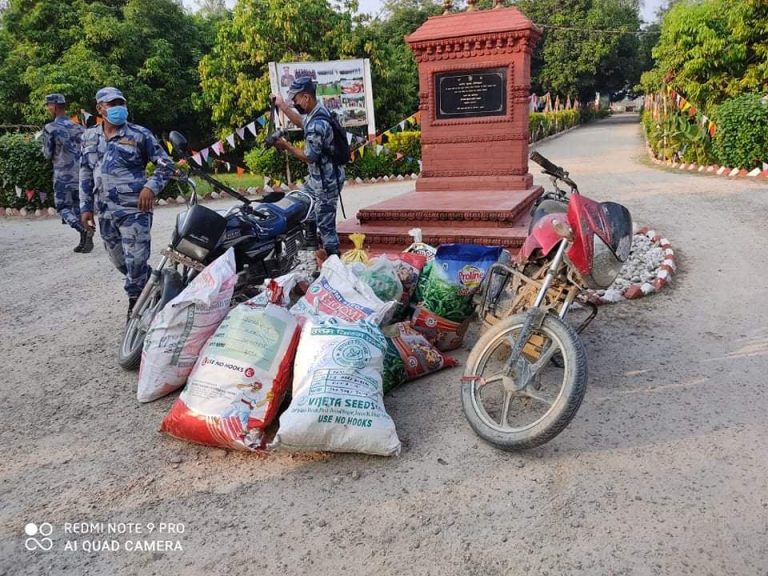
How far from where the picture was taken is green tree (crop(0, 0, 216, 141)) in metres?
16.9

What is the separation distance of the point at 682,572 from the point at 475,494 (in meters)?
0.76

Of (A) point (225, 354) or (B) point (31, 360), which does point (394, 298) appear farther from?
(B) point (31, 360)

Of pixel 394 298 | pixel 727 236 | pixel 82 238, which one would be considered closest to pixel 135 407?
pixel 394 298

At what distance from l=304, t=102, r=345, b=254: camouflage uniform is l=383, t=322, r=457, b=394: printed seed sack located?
→ 5.79 feet

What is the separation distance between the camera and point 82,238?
7324 millimetres

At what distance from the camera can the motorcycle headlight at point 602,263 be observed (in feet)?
8.88

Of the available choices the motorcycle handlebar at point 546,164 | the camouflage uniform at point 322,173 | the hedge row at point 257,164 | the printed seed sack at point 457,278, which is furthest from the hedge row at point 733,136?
the printed seed sack at point 457,278

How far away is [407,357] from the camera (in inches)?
131

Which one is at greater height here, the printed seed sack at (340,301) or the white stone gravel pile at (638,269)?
the printed seed sack at (340,301)

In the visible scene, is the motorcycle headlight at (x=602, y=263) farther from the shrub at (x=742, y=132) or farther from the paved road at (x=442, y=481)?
the shrub at (x=742, y=132)

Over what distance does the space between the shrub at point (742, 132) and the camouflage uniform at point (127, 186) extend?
34.4ft

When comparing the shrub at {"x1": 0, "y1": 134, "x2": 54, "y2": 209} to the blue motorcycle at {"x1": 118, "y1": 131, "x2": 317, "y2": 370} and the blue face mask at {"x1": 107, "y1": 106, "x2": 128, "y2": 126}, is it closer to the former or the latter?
the blue face mask at {"x1": 107, "y1": 106, "x2": 128, "y2": 126}

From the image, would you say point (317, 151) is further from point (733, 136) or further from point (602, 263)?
point (733, 136)

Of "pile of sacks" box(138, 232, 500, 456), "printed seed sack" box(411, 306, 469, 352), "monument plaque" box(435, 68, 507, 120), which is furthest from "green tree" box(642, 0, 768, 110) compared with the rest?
"pile of sacks" box(138, 232, 500, 456)
